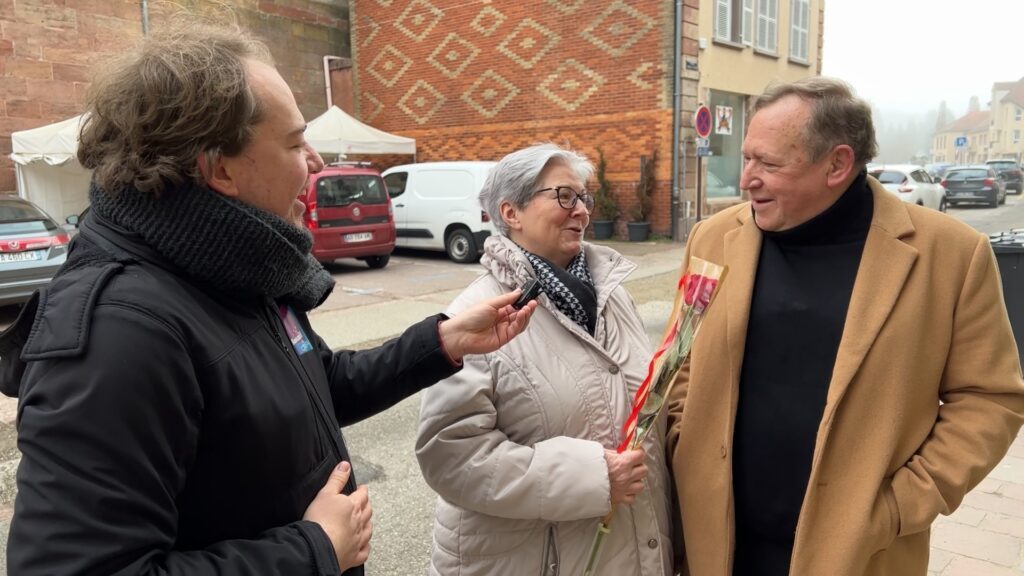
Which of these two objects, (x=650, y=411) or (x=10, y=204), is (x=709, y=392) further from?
(x=10, y=204)

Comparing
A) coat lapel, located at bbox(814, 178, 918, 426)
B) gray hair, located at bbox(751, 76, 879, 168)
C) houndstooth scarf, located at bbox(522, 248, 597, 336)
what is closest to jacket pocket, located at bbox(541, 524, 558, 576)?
houndstooth scarf, located at bbox(522, 248, 597, 336)

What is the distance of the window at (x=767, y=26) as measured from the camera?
16.6 metres

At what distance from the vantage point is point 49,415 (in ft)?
2.93

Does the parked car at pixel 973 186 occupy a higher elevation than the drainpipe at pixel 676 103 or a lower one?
lower

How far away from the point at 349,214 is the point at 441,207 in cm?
198

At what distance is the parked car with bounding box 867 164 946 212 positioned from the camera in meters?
17.5

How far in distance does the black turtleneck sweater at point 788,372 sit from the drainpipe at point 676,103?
12857mm

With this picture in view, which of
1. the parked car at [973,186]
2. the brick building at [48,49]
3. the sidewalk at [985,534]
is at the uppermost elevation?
the brick building at [48,49]

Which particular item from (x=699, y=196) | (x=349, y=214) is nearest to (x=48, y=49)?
(x=349, y=214)

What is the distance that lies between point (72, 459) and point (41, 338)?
0.18 meters

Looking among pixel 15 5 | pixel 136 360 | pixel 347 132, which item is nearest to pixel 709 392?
pixel 136 360

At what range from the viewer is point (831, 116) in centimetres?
180

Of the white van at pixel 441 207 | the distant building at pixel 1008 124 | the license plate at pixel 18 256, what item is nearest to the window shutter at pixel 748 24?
the white van at pixel 441 207

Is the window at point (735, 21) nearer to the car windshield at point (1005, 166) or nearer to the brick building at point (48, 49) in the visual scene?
the brick building at point (48, 49)
